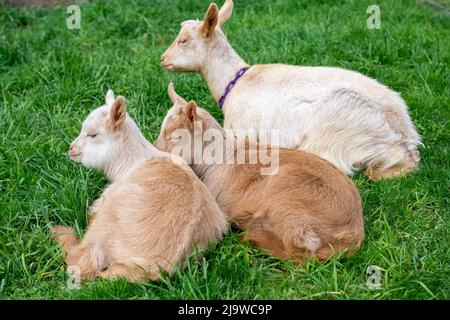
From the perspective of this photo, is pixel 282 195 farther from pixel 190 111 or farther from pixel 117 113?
pixel 117 113

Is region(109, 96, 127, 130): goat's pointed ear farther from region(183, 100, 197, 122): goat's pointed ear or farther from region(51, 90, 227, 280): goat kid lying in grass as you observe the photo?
region(183, 100, 197, 122): goat's pointed ear

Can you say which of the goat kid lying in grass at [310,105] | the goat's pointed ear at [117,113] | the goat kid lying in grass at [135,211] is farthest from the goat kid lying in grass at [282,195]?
the goat kid lying in grass at [310,105]

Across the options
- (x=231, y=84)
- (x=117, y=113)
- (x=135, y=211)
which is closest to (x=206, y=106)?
(x=231, y=84)

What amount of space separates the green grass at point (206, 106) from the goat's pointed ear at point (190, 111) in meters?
0.91

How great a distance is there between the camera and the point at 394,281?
4504 mm

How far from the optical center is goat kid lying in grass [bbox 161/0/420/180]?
614 cm

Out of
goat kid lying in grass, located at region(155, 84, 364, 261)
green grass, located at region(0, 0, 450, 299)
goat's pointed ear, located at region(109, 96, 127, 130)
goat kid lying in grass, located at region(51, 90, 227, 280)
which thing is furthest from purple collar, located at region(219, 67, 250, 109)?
goat's pointed ear, located at region(109, 96, 127, 130)

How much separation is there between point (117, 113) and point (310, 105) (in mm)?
1950

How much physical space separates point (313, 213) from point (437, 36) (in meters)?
4.60

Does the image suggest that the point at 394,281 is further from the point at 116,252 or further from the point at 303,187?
the point at 116,252

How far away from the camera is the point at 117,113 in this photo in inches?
201

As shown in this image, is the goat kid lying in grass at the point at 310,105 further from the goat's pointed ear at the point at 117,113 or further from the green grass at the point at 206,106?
the goat's pointed ear at the point at 117,113

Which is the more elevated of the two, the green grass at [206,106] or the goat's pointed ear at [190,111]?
the goat's pointed ear at [190,111]

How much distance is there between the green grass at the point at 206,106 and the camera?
4.54 metres
